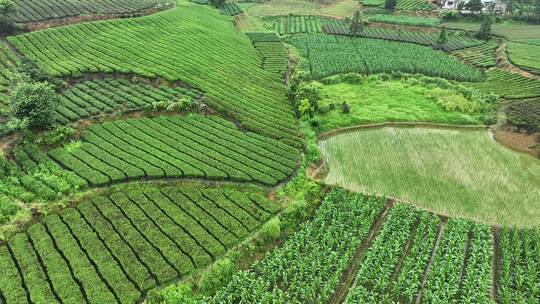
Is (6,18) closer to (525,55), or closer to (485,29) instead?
(485,29)

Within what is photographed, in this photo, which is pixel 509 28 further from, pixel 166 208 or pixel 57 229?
pixel 57 229

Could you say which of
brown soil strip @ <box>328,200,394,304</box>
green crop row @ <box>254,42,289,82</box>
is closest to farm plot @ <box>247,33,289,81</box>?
green crop row @ <box>254,42,289,82</box>

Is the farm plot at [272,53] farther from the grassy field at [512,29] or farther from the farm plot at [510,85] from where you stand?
the grassy field at [512,29]

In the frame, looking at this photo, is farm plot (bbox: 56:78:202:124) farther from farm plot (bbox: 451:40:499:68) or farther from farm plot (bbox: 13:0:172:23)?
farm plot (bbox: 451:40:499:68)

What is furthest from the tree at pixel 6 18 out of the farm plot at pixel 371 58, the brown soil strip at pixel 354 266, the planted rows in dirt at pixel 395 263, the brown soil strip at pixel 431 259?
the brown soil strip at pixel 431 259

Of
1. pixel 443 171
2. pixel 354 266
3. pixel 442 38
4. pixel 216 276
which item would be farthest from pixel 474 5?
pixel 216 276
